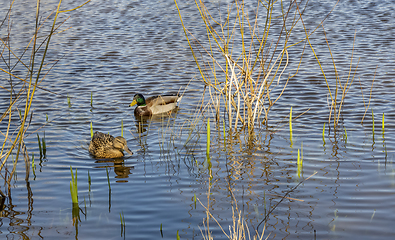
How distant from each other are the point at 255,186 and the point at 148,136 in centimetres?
301

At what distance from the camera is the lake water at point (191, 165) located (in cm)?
510

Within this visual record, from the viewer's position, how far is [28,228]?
5.06 m

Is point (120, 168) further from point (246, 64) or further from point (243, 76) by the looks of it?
point (243, 76)

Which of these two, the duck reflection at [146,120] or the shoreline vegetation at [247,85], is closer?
the shoreline vegetation at [247,85]

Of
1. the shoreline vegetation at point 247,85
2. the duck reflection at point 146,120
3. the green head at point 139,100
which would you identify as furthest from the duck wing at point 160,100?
the shoreline vegetation at point 247,85

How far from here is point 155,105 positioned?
9984 millimetres

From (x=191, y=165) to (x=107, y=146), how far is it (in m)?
1.35

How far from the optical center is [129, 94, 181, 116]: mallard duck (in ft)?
32.3

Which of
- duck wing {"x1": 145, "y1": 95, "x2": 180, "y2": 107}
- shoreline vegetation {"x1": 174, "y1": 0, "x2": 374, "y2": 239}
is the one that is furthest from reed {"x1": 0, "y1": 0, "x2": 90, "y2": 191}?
duck wing {"x1": 145, "y1": 95, "x2": 180, "y2": 107}

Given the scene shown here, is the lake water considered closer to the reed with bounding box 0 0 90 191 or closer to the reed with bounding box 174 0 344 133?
the reed with bounding box 0 0 90 191

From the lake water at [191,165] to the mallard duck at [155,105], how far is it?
8.7 inches

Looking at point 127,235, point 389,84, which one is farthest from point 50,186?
point 389,84

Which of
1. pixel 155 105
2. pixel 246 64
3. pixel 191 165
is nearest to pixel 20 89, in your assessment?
pixel 191 165

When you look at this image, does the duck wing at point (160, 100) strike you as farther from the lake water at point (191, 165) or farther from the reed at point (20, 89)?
the reed at point (20, 89)
